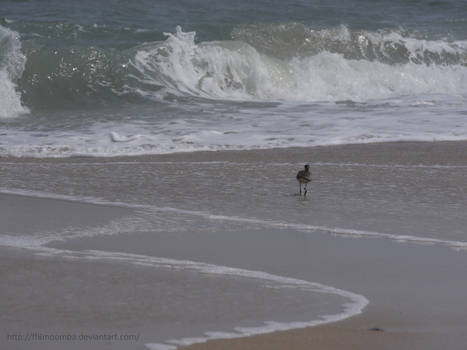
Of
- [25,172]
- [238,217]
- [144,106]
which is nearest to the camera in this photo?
[238,217]

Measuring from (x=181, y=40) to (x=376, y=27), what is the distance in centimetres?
552

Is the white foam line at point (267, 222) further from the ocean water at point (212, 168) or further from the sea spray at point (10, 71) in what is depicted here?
the sea spray at point (10, 71)

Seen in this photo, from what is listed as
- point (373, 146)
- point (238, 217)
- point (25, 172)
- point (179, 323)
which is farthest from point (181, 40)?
point (179, 323)

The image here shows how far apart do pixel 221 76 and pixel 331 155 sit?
5.91 metres

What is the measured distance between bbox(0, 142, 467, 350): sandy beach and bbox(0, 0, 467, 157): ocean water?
4.69 feet

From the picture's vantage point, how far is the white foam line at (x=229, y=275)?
4.08 meters

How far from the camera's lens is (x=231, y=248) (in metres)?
5.61

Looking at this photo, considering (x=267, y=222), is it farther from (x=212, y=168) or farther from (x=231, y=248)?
(x=212, y=168)

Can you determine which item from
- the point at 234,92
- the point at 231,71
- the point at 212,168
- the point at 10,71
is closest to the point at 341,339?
the point at 212,168

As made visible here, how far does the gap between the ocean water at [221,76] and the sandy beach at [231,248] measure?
4.69ft

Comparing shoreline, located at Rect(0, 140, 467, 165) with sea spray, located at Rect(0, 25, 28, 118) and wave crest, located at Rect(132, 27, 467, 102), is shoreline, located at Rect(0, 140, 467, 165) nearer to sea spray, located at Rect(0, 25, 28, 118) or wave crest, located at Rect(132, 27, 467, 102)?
sea spray, located at Rect(0, 25, 28, 118)

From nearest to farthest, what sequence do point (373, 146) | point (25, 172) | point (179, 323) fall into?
point (179, 323), point (25, 172), point (373, 146)

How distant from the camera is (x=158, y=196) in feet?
23.5

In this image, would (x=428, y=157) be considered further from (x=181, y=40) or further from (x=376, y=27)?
(x=376, y=27)
